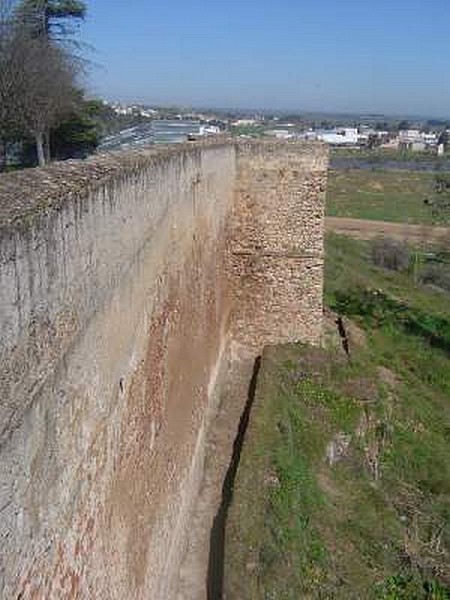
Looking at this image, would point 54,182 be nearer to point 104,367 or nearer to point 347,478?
point 104,367

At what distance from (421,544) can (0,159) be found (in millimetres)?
9336

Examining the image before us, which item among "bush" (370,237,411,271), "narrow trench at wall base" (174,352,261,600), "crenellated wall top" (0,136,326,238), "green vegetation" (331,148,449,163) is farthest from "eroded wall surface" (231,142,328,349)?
"green vegetation" (331,148,449,163)

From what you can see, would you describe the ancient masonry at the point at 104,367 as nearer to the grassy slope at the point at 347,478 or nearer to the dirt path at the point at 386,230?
the grassy slope at the point at 347,478

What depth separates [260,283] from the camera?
12883 mm

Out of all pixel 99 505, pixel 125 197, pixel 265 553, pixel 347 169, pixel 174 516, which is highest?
pixel 125 197

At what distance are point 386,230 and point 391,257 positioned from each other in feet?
36.7

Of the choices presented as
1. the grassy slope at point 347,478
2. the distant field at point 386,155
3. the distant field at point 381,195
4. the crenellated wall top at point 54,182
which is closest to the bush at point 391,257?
the distant field at point 381,195

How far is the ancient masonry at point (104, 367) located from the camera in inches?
113

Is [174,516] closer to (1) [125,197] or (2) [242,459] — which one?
(2) [242,459]

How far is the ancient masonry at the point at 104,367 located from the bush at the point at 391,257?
20.4m

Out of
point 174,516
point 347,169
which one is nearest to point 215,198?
point 174,516

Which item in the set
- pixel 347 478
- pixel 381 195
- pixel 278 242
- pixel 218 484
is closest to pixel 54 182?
pixel 218 484

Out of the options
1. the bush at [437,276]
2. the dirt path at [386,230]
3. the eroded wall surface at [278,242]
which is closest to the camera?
the eroded wall surface at [278,242]

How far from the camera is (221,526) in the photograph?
27.5 feet
